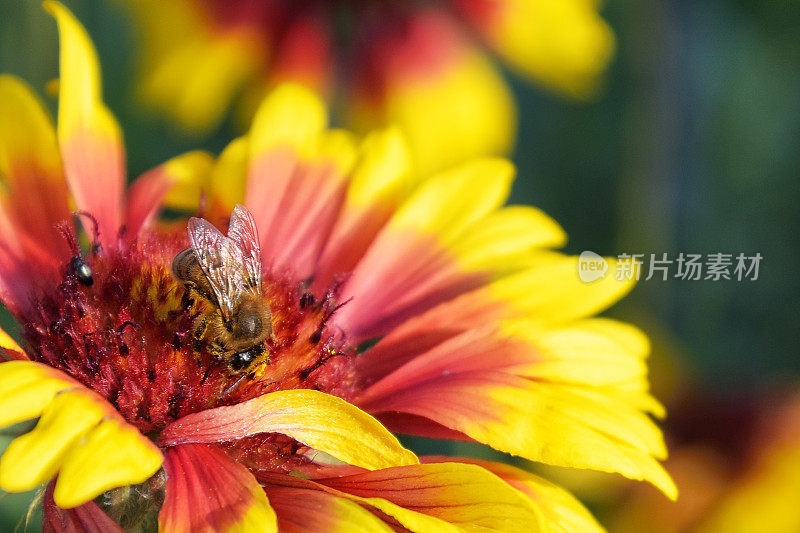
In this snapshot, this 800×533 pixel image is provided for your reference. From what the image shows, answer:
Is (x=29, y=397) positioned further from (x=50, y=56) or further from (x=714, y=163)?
(x=714, y=163)

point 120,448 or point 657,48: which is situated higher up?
point 657,48

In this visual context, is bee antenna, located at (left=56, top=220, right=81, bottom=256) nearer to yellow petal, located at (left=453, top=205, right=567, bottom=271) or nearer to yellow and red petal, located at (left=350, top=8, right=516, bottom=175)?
yellow petal, located at (left=453, top=205, right=567, bottom=271)

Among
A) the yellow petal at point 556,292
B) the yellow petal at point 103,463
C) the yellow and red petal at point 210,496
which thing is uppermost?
the yellow petal at point 556,292

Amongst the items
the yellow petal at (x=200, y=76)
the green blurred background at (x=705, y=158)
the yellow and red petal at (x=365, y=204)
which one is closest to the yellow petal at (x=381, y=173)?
the yellow and red petal at (x=365, y=204)

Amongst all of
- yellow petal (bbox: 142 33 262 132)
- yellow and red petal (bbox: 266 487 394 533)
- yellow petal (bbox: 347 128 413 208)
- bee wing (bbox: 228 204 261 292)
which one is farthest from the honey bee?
yellow petal (bbox: 142 33 262 132)

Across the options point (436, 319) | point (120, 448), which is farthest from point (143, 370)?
point (436, 319)

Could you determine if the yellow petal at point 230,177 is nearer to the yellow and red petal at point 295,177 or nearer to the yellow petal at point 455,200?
the yellow and red petal at point 295,177
